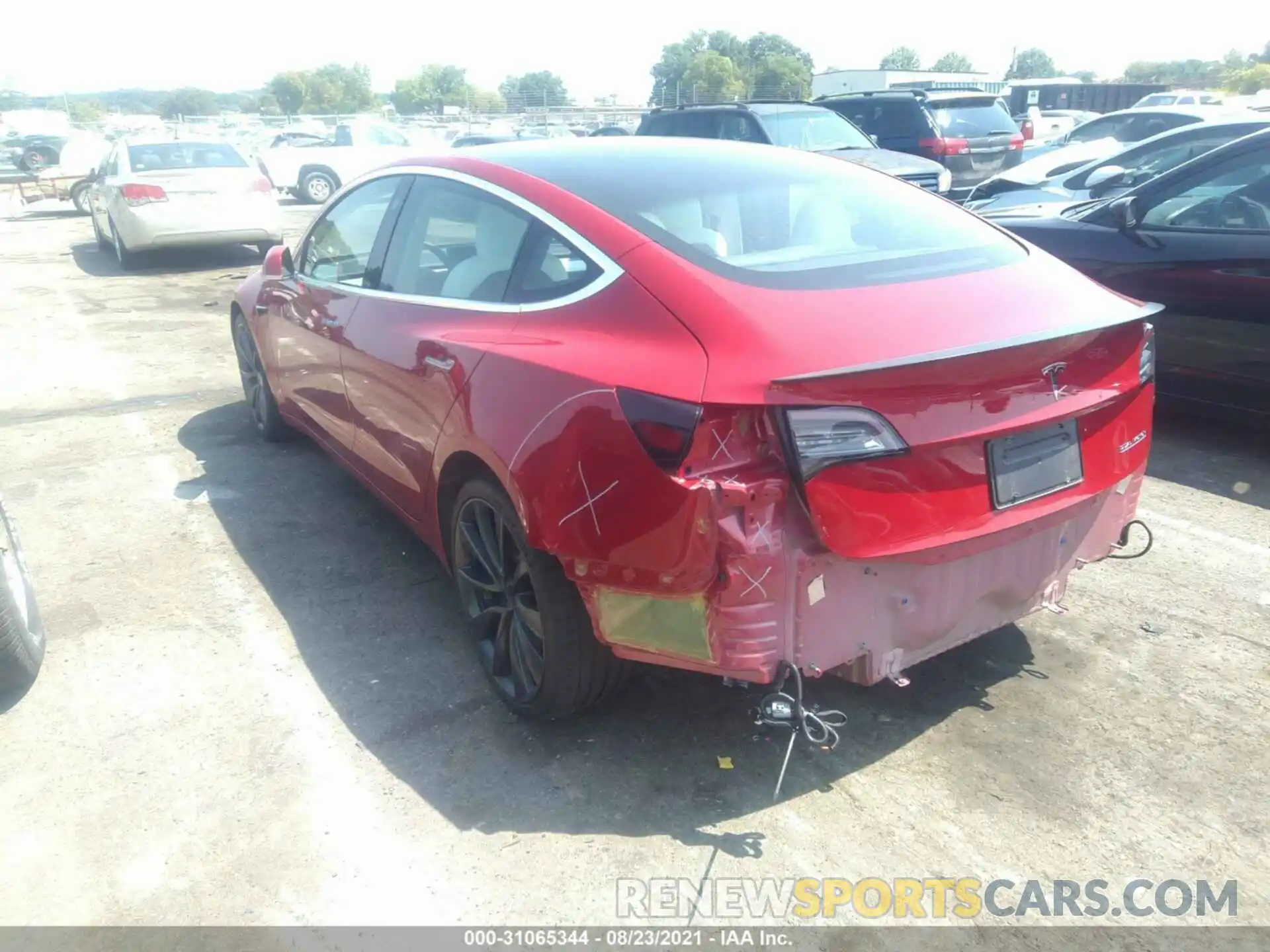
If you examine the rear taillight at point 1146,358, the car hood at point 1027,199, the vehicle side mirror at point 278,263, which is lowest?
the car hood at point 1027,199

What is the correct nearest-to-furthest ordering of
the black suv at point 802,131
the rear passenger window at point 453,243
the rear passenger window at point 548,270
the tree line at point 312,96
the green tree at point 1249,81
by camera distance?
the rear passenger window at point 548,270, the rear passenger window at point 453,243, the black suv at point 802,131, the green tree at point 1249,81, the tree line at point 312,96

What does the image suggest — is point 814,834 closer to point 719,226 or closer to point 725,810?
point 725,810

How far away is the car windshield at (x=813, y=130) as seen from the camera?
11.5 m

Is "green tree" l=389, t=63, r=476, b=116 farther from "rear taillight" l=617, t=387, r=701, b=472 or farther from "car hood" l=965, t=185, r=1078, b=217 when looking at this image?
"rear taillight" l=617, t=387, r=701, b=472

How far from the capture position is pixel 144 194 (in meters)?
12.2

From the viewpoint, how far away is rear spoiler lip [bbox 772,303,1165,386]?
2.42m

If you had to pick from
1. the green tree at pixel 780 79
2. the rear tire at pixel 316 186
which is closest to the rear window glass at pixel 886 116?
the rear tire at pixel 316 186

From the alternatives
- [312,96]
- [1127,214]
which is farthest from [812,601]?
[312,96]

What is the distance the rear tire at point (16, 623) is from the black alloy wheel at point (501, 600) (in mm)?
1388

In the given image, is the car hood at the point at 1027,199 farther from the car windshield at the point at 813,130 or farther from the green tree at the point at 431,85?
the green tree at the point at 431,85

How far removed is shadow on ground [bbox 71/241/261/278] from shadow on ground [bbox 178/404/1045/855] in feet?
33.0

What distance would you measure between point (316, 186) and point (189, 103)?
84630 millimetres

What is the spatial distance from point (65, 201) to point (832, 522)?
26.5 m

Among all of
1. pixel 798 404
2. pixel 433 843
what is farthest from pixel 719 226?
pixel 433 843
